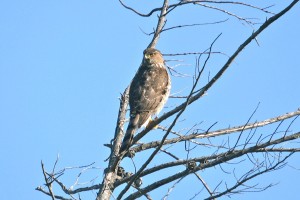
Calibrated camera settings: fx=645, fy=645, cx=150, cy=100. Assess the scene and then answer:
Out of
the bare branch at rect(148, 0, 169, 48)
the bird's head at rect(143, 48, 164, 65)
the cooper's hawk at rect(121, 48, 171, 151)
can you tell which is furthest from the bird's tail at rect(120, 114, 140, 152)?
the bird's head at rect(143, 48, 164, 65)

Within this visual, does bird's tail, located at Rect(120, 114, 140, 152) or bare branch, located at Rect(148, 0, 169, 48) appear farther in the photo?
bare branch, located at Rect(148, 0, 169, 48)

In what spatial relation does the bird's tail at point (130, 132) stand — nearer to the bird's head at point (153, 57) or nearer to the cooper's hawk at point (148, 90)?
the cooper's hawk at point (148, 90)

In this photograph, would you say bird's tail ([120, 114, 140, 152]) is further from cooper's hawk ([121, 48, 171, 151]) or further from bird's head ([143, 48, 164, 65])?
bird's head ([143, 48, 164, 65])

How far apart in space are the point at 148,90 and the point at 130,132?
1.15 metres

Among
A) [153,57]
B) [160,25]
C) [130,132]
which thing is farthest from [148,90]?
[130,132]

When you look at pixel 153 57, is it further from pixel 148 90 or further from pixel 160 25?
pixel 160 25

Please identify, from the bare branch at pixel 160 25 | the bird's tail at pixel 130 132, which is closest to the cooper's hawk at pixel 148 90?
the bird's tail at pixel 130 132

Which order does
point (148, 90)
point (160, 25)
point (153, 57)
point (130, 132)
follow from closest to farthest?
point (130, 132) → point (160, 25) → point (148, 90) → point (153, 57)

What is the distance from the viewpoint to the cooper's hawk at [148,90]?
7.36m

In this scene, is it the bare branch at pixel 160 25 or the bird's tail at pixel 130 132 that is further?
the bare branch at pixel 160 25

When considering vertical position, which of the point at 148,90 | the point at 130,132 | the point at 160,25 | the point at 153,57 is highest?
the point at 153,57

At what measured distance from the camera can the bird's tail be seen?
6.55 meters

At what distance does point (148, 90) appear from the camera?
7805 mm

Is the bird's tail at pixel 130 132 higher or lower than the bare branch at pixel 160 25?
lower
